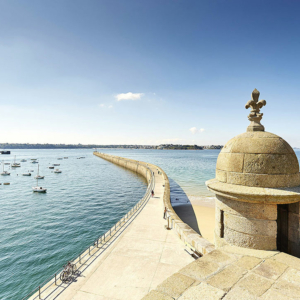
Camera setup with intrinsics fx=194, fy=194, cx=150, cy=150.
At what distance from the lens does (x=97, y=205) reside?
2569cm

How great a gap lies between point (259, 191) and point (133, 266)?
7.38m

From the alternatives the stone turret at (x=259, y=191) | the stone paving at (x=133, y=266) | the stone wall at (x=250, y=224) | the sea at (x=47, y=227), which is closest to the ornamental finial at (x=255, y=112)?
the stone turret at (x=259, y=191)

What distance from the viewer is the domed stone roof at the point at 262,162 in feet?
12.9

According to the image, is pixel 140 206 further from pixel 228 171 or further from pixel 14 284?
pixel 228 171

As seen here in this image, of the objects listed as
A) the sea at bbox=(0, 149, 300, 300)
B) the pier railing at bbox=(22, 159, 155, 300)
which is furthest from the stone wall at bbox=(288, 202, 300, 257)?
the sea at bbox=(0, 149, 300, 300)

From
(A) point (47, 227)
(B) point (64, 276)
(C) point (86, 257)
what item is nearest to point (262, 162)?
(B) point (64, 276)

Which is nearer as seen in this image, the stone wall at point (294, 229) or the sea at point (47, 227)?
the stone wall at point (294, 229)

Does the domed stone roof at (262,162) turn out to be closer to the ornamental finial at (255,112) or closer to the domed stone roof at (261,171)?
the domed stone roof at (261,171)

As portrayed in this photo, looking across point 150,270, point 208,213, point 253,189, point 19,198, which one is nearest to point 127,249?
point 150,270

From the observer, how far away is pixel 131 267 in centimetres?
878

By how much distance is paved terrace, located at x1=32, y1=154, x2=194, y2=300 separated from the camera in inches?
287

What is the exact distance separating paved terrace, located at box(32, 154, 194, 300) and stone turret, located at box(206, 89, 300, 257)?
5154 millimetres

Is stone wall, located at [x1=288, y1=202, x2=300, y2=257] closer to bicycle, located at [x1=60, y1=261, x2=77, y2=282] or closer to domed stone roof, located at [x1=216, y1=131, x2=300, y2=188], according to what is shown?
domed stone roof, located at [x1=216, y1=131, x2=300, y2=188]

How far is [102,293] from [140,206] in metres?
11.5
